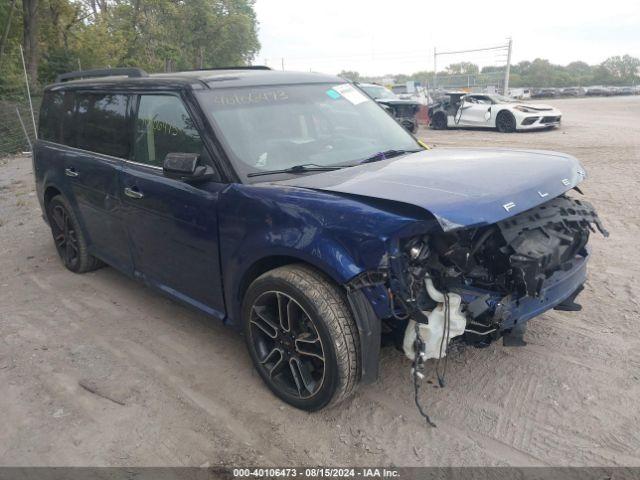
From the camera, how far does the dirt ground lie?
8.89 ft

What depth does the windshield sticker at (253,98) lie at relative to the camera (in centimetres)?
349

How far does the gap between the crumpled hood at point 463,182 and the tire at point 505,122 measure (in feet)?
44.3

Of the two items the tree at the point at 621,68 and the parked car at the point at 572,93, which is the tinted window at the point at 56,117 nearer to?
the parked car at the point at 572,93

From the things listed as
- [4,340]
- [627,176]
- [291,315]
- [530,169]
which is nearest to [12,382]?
[4,340]

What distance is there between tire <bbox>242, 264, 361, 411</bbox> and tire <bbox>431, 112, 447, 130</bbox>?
55.0ft

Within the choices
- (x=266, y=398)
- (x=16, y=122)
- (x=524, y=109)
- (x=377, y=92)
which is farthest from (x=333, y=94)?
(x=16, y=122)

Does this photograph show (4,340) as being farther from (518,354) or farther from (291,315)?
(518,354)

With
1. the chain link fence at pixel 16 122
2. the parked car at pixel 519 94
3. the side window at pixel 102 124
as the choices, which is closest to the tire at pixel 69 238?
the side window at pixel 102 124

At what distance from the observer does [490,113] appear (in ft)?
54.7

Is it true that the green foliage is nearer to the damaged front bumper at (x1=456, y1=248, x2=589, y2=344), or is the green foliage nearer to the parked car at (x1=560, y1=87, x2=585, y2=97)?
the damaged front bumper at (x1=456, y1=248, x2=589, y2=344)

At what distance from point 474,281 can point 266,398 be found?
1.41 meters

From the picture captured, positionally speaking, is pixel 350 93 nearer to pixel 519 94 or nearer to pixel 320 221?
pixel 320 221

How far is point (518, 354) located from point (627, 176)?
242 inches

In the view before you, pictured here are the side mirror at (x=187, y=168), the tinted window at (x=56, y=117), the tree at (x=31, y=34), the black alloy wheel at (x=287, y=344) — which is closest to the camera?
the black alloy wheel at (x=287, y=344)
